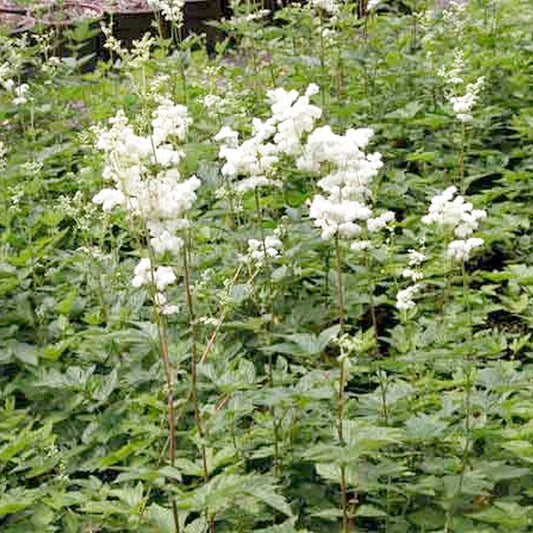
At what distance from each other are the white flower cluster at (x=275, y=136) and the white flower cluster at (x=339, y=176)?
2.7 inches

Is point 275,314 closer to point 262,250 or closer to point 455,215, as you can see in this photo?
point 262,250

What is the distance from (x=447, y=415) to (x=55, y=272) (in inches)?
69.8

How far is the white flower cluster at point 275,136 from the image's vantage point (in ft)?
7.97

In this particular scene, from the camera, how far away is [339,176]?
235 cm

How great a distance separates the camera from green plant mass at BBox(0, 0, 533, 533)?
8.04 ft

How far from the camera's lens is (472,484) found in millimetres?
2535

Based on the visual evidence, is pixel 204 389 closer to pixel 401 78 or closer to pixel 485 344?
pixel 485 344

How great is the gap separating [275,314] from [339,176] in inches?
49.3

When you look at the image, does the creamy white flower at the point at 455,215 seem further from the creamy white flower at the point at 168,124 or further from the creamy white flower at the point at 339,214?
the creamy white flower at the point at 168,124

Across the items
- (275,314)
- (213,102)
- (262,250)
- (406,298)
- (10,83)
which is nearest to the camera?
(406,298)

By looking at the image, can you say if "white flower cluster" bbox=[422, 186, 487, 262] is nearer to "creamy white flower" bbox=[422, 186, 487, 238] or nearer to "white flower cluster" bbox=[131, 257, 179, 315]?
"creamy white flower" bbox=[422, 186, 487, 238]

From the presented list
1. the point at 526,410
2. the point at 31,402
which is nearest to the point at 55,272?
the point at 31,402

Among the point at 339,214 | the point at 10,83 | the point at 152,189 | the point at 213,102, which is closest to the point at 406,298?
the point at 339,214

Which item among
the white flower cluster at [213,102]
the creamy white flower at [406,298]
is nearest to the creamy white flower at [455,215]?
the creamy white flower at [406,298]
